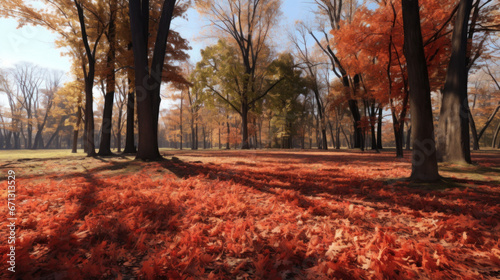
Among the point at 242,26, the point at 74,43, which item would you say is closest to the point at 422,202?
the point at 74,43

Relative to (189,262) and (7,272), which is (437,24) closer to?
(189,262)

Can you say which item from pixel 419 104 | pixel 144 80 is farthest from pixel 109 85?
pixel 419 104

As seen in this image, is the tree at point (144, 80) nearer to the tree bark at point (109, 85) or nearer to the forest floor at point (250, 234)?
the forest floor at point (250, 234)

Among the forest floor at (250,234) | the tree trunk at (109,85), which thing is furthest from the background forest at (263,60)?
the forest floor at (250,234)

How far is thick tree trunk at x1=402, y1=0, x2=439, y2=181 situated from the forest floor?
2.51 feet

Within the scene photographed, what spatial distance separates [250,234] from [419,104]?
4.95 meters

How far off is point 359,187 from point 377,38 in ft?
28.5

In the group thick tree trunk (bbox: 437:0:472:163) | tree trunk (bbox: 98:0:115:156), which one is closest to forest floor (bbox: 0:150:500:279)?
thick tree trunk (bbox: 437:0:472:163)

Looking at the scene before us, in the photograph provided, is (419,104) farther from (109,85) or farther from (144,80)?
(109,85)

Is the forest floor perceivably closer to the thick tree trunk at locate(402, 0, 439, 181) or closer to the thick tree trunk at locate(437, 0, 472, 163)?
the thick tree trunk at locate(402, 0, 439, 181)

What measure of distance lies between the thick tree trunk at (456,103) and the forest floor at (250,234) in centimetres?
323

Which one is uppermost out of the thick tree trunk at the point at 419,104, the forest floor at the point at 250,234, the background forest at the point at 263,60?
the background forest at the point at 263,60

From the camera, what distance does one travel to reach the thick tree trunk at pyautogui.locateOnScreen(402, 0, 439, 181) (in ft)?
15.2

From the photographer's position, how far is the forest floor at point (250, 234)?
1577 millimetres
